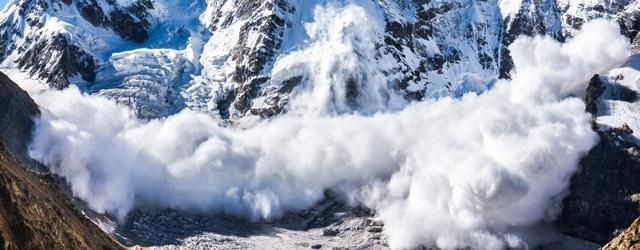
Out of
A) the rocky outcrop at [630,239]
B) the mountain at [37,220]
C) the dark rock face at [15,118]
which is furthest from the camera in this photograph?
the dark rock face at [15,118]

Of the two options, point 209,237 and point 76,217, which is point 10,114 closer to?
point 209,237

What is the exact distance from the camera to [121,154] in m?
196

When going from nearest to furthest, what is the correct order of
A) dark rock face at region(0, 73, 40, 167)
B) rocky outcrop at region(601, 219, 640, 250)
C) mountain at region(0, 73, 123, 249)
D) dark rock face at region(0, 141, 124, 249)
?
1. rocky outcrop at region(601, 219, 640, 250)
2. dark rock face at region(0, 141, 124, 249)
3. mountain at region(0, 73, 123, 249)
4. dark rock face at region(0, 73, 40, 167)

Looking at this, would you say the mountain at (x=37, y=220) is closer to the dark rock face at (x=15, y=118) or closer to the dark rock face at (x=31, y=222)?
the dark rock face at (x=31, y=222)

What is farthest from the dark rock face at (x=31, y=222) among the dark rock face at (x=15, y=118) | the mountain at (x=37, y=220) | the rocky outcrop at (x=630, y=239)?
the dark rock face at (x=15, y=118)

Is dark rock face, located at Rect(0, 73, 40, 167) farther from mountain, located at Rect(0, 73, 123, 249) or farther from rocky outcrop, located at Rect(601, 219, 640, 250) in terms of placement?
rocky outcrop, located at Rect(601, 219, 640, 250)

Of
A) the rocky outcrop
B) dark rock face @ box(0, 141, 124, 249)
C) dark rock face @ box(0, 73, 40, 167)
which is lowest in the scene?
the rocky outcrop

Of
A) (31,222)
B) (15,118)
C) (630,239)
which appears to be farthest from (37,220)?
(15,118)

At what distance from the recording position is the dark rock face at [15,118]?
17338cm

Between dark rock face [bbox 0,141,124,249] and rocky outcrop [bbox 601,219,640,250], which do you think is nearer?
rocky outcrop [bbox 601,219,640,250]

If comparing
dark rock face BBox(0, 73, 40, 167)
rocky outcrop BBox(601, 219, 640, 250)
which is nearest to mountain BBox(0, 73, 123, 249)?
rocky outcrop BBox(601, 219, 640, 250)

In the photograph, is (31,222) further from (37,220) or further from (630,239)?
(630,239)

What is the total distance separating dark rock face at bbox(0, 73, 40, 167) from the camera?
17338 cm

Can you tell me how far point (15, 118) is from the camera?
581 ft
